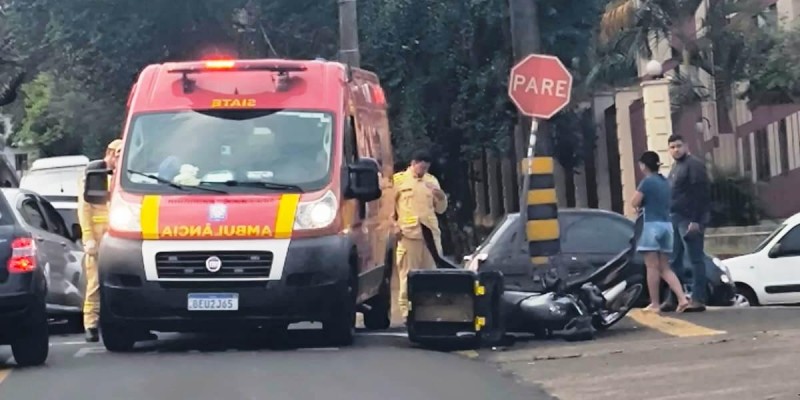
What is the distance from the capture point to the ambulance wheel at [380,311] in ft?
58.6

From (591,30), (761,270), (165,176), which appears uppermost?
(591,30)

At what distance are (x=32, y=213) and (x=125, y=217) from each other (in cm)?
403

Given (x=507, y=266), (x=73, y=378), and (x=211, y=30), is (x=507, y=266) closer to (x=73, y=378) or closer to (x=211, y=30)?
(x=73, y=378)

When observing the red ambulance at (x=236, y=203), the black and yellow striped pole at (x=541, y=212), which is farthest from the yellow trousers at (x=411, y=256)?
the black and yellow striped pole at (x=541, y=212)

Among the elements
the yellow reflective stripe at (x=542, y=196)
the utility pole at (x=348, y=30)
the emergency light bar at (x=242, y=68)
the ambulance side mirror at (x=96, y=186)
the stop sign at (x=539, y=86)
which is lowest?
the yellow reflective stripe at (x=542, y=196)

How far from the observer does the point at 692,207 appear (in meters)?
17.1

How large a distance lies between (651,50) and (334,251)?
24.7 meters

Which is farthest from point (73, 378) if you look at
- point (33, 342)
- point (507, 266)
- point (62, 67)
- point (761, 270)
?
point (62, 67)

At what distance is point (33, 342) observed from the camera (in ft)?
44.1

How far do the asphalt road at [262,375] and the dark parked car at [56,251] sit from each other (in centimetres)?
272

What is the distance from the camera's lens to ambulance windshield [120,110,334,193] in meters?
14.9

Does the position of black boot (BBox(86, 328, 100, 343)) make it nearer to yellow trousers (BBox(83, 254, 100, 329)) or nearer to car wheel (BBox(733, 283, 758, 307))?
yellow trousers (BBox(83, 254, 100, 329))

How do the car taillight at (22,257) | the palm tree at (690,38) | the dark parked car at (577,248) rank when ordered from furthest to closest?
1. the palm tree at (690,38)
2. the dark parked car at (577,248)
3. the car taillight at (22,257)

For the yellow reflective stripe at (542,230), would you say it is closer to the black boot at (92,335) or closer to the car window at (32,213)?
the black boot at (92,335)
